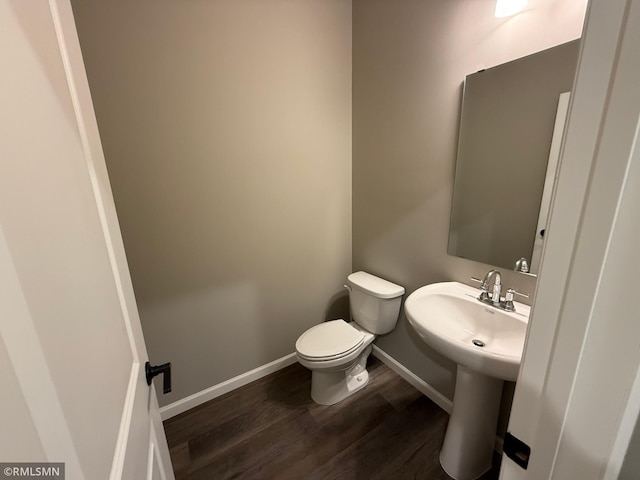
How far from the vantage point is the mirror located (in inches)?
41.3

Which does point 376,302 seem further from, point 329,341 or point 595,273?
point 595,273

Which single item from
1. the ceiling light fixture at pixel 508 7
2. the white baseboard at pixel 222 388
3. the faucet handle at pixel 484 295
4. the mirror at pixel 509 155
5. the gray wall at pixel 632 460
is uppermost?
the ceiling light fixture at pixel 508 7

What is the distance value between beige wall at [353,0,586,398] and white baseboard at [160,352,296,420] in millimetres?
790

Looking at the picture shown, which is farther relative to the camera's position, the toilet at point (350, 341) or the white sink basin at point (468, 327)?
the toilet at point (350, 341)

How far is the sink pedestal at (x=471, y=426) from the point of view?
3.91ft

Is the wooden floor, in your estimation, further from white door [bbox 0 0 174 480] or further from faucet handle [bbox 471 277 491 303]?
white door [bbox 0 0 174 480]

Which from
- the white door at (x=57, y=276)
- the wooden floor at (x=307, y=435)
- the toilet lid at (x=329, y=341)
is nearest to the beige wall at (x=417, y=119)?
the wooden floor at (x=307, y=435)

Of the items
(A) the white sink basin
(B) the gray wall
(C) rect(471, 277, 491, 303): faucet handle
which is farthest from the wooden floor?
(B) the gray wall

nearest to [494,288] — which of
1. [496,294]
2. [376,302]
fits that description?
[496,294]

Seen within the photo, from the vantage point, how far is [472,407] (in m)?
1.21

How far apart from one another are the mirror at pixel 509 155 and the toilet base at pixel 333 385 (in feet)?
3.46

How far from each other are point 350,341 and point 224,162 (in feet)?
4.22

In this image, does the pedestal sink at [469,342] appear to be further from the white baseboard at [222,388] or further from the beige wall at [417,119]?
the white baseboard at [222,388]

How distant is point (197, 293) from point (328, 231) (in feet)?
3.14
